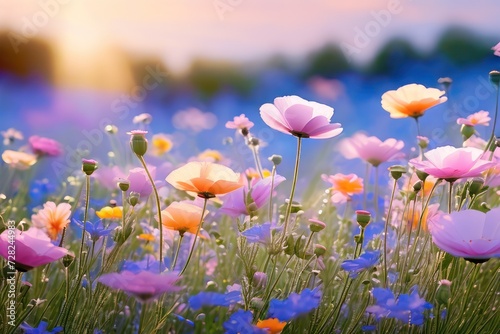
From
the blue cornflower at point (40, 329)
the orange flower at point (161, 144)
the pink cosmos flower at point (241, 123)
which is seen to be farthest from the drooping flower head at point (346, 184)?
the orange flower at point (161, 144)

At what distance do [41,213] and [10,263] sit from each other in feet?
0.90

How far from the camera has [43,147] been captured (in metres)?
1.56

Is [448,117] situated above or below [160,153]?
above

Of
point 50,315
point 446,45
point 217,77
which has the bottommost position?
point 50,315

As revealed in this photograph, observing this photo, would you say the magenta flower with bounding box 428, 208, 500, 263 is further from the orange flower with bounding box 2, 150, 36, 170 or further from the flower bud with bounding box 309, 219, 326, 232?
the orange flower with bounding box 2, 150, 36, 170

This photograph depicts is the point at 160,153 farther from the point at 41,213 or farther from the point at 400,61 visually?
the point at 400,61

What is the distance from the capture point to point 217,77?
13.7ft

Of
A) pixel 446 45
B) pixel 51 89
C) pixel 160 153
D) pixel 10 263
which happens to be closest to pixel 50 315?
pixel 10 263

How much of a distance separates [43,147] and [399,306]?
102cm

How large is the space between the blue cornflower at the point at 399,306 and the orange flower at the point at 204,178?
0.21 m

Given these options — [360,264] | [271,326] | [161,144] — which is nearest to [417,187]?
[360,264]

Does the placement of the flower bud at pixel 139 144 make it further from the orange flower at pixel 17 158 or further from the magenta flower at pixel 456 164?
the orange flower at pixel 17 158

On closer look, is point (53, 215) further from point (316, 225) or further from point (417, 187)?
point (417, 187)

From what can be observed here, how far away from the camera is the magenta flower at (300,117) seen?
864 mm
